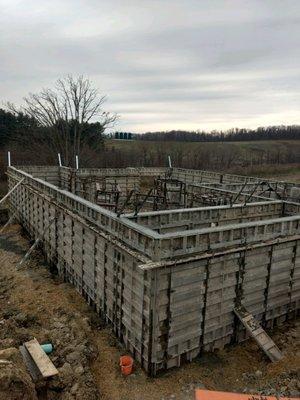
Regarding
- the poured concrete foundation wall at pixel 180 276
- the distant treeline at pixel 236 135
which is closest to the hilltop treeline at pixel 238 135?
the distant treeline at pixel 236 135

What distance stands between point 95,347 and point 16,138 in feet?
140

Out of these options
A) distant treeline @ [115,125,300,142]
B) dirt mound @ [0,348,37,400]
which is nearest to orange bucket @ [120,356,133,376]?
dirt mound @ [0,348,37,400]

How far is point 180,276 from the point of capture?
842 cm

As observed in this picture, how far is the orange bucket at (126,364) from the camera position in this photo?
8.43 m

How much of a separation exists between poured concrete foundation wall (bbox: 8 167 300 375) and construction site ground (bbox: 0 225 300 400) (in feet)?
1.12

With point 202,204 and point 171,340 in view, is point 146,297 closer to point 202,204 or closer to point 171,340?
point 171,340

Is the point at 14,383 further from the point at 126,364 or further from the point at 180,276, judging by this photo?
the point at 180,276

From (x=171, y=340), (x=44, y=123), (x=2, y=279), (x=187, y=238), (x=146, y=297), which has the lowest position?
(x=2, y=279)

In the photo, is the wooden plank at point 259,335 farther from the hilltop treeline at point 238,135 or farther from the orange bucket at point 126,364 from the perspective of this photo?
the hilltop treeline at point 238,135

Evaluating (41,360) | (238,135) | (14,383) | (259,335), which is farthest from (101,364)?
(238,135)

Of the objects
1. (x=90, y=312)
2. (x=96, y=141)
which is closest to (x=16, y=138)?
(x=96, y=141)

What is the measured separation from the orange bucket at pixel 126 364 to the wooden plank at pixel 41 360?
1.51m

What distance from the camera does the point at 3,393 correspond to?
6.20 metres

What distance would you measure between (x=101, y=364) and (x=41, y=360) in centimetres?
153
